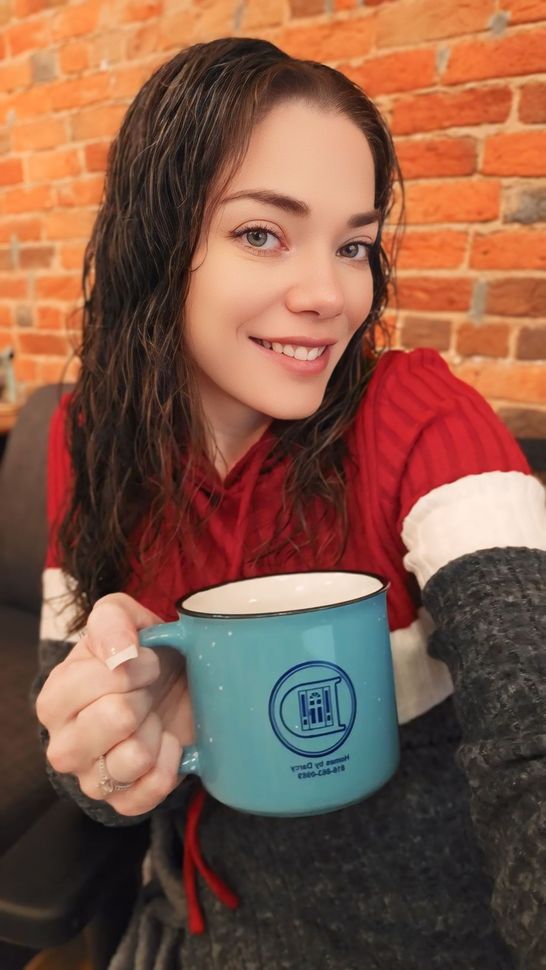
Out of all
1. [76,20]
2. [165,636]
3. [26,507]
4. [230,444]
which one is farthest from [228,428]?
[76,20]

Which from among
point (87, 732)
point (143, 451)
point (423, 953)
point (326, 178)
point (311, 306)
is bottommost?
point (423, 953)

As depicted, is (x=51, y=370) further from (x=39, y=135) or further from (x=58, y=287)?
(x=39, y=135)

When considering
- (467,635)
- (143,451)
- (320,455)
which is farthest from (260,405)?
(467,635)

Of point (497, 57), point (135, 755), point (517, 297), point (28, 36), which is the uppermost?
point (28, 36)

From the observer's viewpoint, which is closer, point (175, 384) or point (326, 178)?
point (326, 178)

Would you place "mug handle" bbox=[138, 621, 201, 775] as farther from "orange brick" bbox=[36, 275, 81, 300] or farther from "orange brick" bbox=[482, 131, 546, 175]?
"orange brick" bbox=[36, 275, 81, 300]

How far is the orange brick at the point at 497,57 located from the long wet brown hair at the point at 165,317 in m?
0.56

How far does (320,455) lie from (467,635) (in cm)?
29

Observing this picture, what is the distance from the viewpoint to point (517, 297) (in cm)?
127

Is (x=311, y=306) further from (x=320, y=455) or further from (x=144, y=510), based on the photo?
(x=144, y=510)

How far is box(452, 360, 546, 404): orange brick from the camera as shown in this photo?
1.29 meters

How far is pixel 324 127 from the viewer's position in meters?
0.67

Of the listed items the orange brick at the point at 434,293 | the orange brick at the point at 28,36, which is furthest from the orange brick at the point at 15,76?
the orange brick at the point at 434,293

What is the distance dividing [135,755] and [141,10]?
1.81 meters
